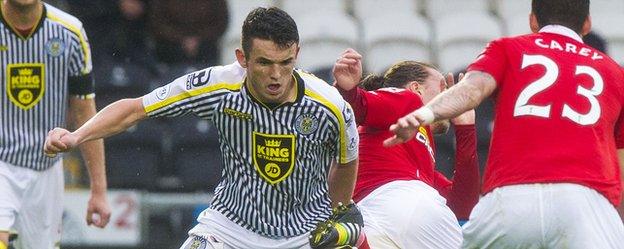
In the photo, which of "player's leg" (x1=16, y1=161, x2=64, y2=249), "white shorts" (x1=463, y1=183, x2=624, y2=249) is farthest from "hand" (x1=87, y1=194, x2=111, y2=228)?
"white shorts" (x1=463, y1=183, x2=624, y2=249)

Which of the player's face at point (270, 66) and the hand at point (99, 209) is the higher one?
the player's face at point (270, 66)

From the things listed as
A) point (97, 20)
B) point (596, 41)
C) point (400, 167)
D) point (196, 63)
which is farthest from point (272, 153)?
point (596, 41)

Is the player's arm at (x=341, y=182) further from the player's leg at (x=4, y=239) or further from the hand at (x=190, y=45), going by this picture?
the hand at (x=190, y=45)

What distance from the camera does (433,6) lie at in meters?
14.0

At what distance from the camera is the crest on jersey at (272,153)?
6.46 m

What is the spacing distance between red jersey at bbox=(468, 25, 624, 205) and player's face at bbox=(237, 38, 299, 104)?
802 mm

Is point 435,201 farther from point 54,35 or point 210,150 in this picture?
point 210,150

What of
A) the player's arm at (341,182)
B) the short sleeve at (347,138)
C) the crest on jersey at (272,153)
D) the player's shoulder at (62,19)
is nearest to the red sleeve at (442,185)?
the player's arm at (341,182)

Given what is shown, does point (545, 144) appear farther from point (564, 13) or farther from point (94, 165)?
point (94, 165)

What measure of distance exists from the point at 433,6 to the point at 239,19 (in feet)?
6.10

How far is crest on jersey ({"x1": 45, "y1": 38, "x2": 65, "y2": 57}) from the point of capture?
324 inches

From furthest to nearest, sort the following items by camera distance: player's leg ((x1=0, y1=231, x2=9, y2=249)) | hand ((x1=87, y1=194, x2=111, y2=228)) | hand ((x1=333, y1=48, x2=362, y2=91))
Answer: hand ((x1=87, y1=194, x2=111, y2=228)), player's leg ((x1=0, y1=231, x2=9, y2=249)), hand ((x1=333, y1=48, x2=362, y2=91))

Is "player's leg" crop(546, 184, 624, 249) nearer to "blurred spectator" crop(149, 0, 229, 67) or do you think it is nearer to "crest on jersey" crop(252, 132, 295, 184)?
"crest on jersey" crop(252, 132, 295, 184)

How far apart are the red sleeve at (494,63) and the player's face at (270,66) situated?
0.79 m
